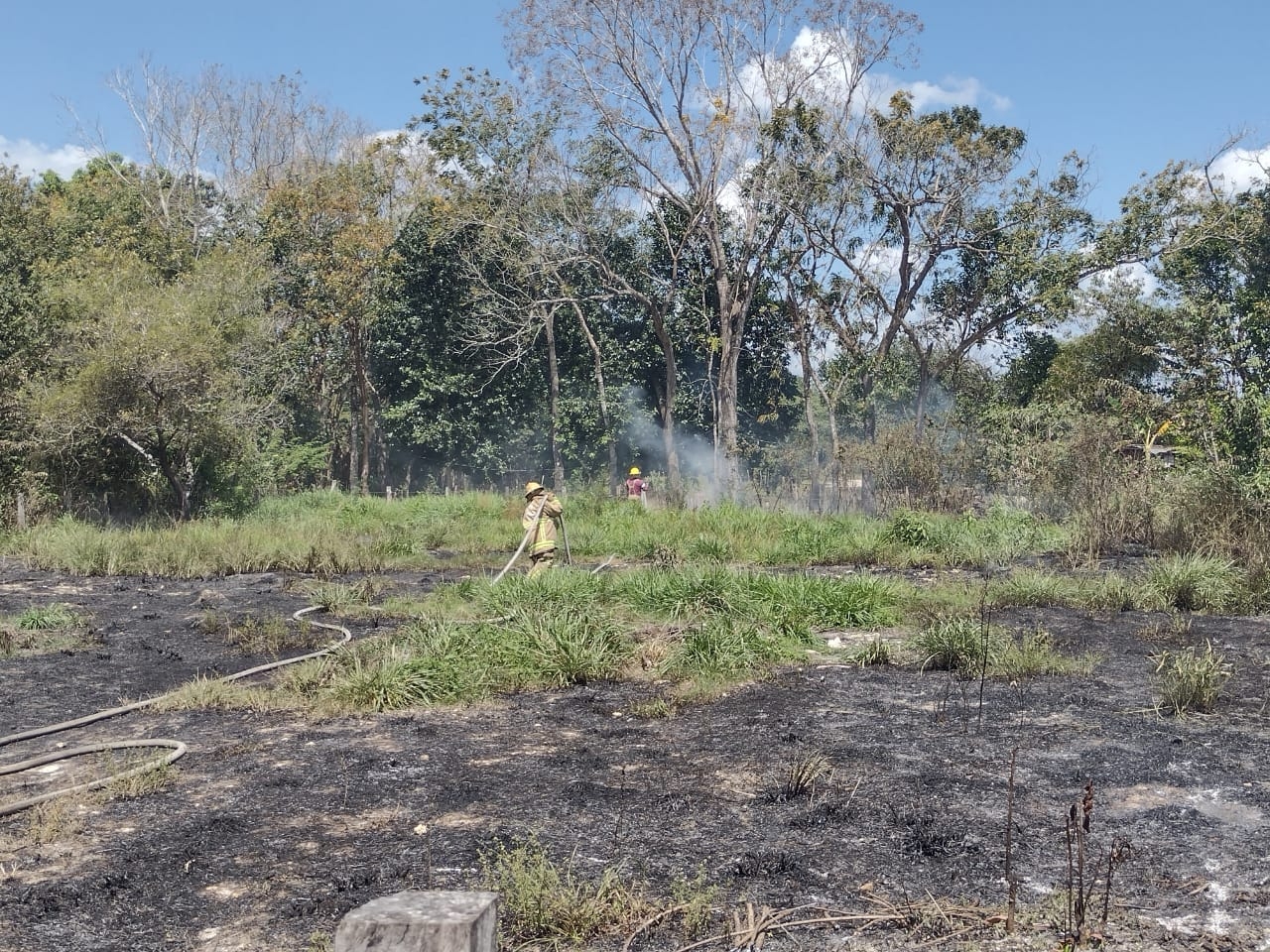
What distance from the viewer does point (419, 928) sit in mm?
2232

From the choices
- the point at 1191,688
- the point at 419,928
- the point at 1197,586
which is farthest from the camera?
the point at 1197,586

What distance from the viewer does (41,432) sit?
20.4 metres

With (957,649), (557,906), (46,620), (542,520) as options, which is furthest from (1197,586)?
(46,620)

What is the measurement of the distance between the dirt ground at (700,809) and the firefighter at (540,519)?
15.4 feet

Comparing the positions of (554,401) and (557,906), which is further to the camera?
(554,401)

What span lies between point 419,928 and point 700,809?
339 centimetres

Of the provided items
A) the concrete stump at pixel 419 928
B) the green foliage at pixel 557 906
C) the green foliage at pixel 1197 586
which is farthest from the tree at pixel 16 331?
the concrete stump at pixel 419 928

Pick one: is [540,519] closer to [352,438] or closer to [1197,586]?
[1197,586]

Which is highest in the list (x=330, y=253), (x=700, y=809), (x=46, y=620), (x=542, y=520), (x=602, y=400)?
(x=330, y=253)

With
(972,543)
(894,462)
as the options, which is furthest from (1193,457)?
(894,462)

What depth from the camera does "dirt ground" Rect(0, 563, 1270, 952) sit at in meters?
4.27

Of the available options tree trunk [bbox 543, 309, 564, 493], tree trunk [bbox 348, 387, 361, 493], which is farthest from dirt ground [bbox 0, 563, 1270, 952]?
tree trunk [bbox 348, 387, 361, 493]

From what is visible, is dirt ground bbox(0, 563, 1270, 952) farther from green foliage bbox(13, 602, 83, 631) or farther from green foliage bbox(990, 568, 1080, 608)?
green foliage bbox(13, 602, 83, 631)

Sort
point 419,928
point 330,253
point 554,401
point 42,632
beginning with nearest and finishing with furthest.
Result: point 419,928 < point 42,632 < point 330,253 < point 554,401
